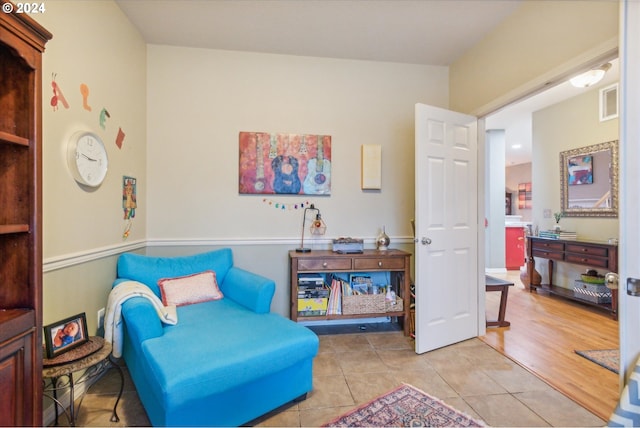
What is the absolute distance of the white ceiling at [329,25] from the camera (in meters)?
2.27

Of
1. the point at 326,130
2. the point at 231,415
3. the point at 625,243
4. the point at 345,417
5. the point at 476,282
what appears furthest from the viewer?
the point at 326,130

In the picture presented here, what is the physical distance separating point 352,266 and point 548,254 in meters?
3.07

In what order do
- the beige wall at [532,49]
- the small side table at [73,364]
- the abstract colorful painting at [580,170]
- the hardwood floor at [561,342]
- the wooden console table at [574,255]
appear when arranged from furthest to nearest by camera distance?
1. the abstract colorful painting at [580,170]
2. the wooden console table at [574,255]
3. the hardwood floor at [561,342]
4. the beige wall at [532,49]
5. the small side table at [73,364]

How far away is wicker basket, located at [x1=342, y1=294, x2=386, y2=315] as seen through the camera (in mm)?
2723

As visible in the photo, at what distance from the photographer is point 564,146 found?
4215mm

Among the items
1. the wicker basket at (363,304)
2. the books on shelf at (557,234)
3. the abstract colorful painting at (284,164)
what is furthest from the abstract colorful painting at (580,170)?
the abstract colorful painting at (284,164)

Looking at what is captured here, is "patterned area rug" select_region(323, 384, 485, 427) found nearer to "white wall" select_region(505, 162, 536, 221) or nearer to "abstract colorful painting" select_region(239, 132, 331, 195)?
"abstract colorful painting" select_region(239, 132, 331, 195)

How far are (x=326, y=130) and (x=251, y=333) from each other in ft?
6.78

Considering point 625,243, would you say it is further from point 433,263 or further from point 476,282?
point 476,282

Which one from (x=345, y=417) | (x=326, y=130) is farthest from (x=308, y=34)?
(x=345, y=417)

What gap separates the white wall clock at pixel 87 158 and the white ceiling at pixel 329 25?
3.75ft

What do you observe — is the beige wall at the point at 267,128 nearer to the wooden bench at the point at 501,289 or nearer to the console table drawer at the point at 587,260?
the wooden bench at the point at 501,289

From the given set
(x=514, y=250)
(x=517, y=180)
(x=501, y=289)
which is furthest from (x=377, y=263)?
(x=517, y=180)

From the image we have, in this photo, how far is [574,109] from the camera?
406 centimetres
